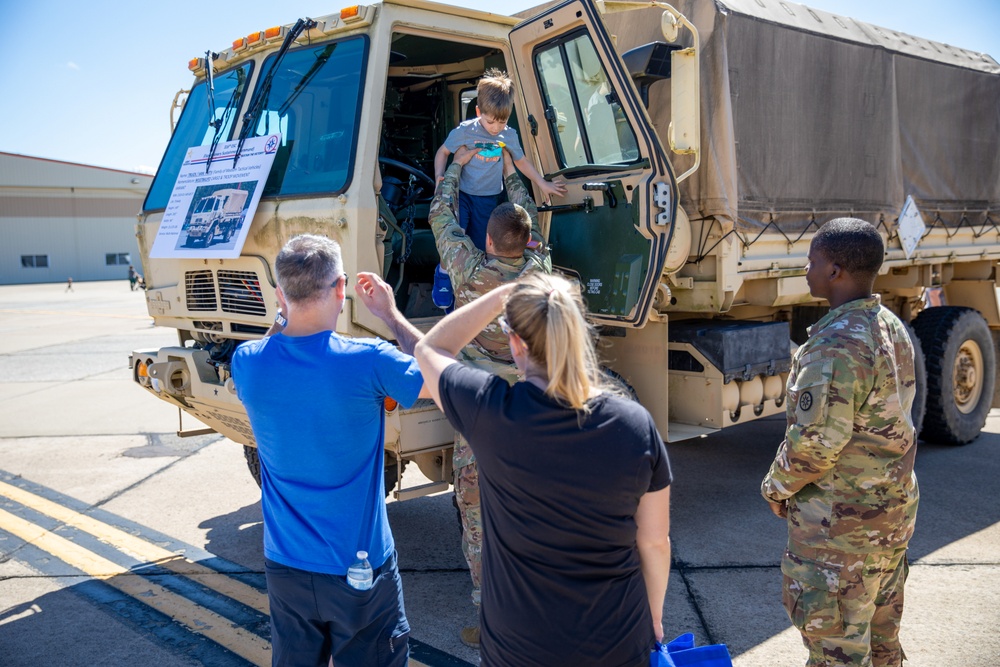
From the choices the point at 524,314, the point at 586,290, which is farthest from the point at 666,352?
the point at 524,314

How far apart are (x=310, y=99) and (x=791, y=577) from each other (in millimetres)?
3532

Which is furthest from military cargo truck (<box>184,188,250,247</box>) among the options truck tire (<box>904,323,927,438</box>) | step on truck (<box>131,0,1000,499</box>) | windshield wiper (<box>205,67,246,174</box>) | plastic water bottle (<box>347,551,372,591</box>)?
truck tire (<box>904,323,927,438</box>)

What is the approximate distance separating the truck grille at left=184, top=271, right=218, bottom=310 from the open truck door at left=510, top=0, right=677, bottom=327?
205 centimetres

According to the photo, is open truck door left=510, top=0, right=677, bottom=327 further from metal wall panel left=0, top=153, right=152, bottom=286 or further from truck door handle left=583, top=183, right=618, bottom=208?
metal wall panel left=0, top=153, right=152, bottom=286

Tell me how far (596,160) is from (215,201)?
2.23 meters

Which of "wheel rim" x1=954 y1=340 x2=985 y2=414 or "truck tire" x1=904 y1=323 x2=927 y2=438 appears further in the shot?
"wheel rim" x1=954 y1=340 x2=985 y2=414

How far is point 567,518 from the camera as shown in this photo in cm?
190

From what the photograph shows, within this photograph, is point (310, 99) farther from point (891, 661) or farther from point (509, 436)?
point (891, 661)

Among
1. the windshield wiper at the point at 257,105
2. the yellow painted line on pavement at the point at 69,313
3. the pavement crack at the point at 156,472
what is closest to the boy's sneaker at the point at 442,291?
the windshield wiper at the point at 257,105

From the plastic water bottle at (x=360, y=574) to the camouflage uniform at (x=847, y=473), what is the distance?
1340 millimetres

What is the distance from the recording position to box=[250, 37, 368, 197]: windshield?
14.7ft

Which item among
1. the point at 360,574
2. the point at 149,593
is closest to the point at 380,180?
the point at 360,574

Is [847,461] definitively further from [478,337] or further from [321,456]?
[478,337]

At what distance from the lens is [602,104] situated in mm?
4789
